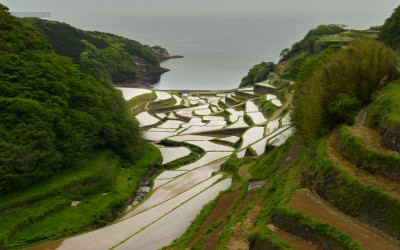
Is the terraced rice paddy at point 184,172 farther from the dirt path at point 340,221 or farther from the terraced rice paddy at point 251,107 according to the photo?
the dirt path at point 340,221

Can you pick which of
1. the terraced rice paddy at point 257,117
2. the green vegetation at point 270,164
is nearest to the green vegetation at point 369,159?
the green vegetation at point 270,164

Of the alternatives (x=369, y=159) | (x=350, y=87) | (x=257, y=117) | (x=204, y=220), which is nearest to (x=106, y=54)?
(x=257, y=117)

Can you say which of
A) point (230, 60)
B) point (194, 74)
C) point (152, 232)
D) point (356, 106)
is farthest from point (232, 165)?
point (230, 60)

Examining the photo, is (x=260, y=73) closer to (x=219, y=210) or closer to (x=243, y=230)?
(x=219, y=210)

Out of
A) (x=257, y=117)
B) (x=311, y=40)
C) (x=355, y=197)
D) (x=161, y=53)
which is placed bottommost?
(x=257, y=117)

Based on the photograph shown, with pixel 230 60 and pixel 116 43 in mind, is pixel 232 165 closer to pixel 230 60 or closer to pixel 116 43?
pixel 116 43

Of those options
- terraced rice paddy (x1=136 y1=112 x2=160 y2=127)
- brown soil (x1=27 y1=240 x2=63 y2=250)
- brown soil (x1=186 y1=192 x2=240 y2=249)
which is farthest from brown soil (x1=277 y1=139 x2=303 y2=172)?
terraced rice paddy (x1=136 y1=112 x2=160 y2=127)
